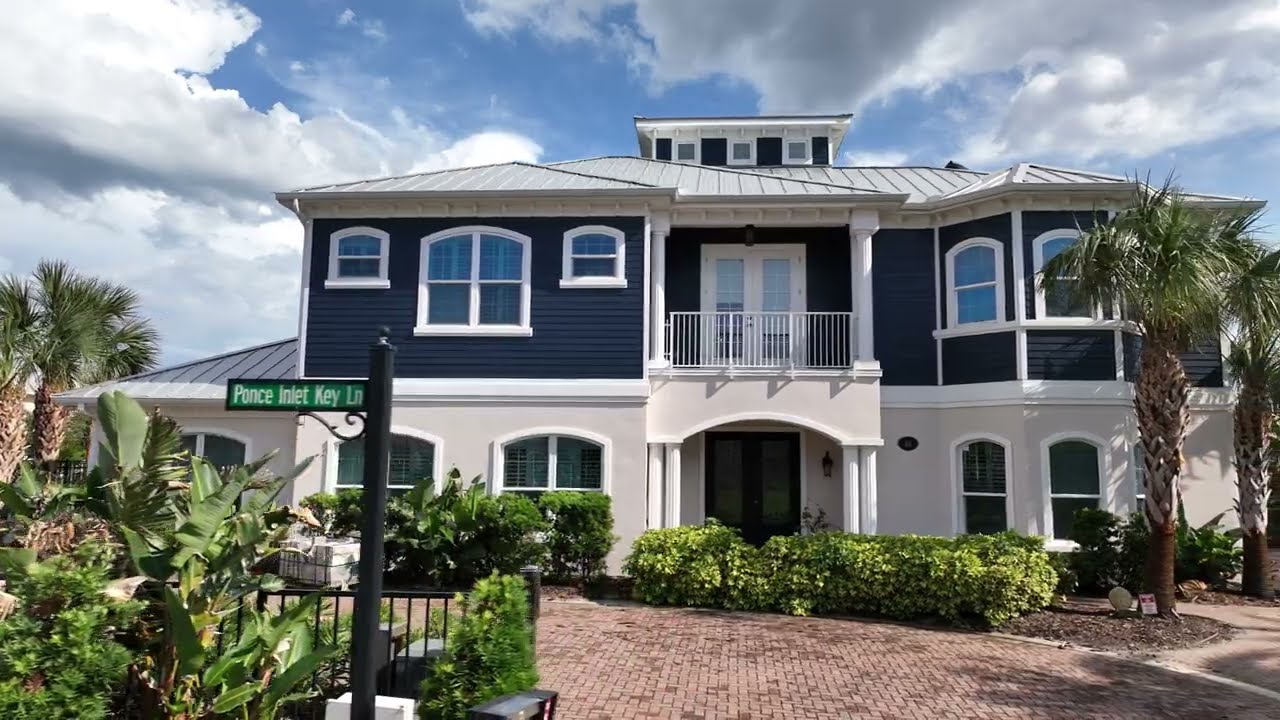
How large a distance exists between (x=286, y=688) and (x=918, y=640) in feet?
21.9

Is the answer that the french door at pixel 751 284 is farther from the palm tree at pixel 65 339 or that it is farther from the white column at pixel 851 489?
the palm tree at pixel 65 339

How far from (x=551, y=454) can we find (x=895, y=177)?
9754 millimetres

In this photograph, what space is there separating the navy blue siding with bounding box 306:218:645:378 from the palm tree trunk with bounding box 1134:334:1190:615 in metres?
7.04

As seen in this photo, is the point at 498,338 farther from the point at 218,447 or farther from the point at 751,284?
the point at 218,447

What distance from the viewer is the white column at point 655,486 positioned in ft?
42.5

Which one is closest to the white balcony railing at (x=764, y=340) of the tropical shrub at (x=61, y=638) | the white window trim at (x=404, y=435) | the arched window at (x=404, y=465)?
the white window trim at (x=404, y=435)

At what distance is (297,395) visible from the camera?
4.46 m

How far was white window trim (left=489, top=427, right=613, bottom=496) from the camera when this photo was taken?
12.6 meters

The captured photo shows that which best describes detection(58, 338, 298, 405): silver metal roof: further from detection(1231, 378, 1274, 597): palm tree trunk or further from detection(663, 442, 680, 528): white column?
detection(1231, 378, 1274, 597): palm tree trunk

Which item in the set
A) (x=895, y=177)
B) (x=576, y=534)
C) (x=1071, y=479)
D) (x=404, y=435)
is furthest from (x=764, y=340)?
(x=404, y=435)

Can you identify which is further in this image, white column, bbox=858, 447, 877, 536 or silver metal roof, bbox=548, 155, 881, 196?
silver metal roof, bbox=548, 155, 881, 196

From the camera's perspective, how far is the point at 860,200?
13.3 m

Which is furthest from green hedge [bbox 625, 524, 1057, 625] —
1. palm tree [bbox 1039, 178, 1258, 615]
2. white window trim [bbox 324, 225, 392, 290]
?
white window trim [bbox 324, 225, 392, 290]

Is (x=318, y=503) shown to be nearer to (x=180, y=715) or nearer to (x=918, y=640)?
(x=180, y=715)
